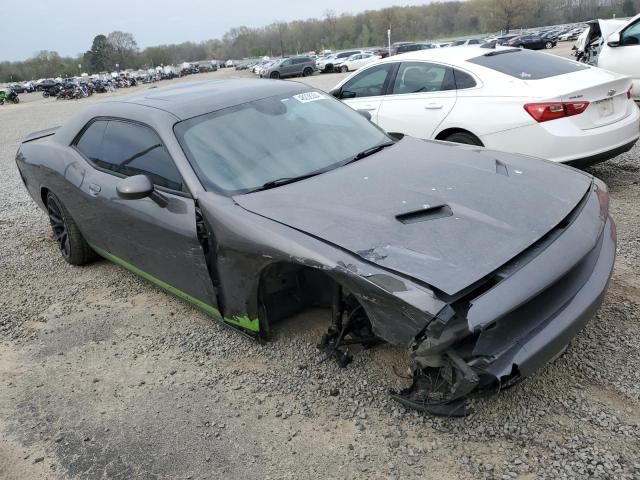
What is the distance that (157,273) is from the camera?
11.5ft

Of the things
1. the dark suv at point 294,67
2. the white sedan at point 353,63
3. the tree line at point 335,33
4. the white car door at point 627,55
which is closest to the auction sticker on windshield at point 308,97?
the white car door at point 627,55

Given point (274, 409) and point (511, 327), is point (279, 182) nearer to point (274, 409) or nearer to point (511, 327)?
point (274, 409)

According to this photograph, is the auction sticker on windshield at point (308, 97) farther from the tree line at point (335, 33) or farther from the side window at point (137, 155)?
the tree line at point (335, 33)

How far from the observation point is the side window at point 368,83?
238 inches

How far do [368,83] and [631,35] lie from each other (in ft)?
15.4

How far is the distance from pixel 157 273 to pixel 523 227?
2.31 meters

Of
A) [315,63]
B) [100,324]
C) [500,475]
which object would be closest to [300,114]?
[100,324]

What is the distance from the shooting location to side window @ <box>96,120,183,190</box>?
3266 millimetres

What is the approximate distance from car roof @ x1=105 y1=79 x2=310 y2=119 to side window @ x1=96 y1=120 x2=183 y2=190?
0.70 ft

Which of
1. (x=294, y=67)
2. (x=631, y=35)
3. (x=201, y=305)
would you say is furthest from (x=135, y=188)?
(x=294, y=67)

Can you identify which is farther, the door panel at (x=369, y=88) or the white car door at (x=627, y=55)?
the white car door at (x=627, y=55)

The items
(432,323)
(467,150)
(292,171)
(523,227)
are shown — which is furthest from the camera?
(467,150)

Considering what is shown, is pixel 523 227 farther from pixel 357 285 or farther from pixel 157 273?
pixel 157 273

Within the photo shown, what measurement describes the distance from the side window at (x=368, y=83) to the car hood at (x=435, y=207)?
293 centimetres
